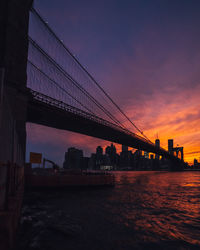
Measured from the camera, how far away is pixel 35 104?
85.9ft

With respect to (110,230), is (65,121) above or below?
above

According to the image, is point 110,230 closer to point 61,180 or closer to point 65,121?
point 61,180

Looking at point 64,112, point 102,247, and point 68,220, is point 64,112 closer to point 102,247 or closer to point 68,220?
point 68,220

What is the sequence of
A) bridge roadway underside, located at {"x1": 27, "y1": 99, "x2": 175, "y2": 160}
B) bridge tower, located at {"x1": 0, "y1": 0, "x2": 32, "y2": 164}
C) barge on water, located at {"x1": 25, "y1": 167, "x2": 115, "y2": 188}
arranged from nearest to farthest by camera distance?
bridge tower, located at {"x1": 0, "y1": 0, "x2": 32, "y2": 164}, barge on water, located at {"x1": 25, "y1": 167, "x2": 115, "y2": 188}, bridge roadway underside, located at {"x1": 27, "y1": 99, "x2": 175, "y2": 160}

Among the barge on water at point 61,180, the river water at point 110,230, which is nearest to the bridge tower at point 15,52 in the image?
the barge on water at point 61,180

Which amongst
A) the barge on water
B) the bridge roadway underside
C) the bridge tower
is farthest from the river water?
the bridge roadway underside

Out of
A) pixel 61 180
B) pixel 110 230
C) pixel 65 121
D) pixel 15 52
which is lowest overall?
pixel 61 180

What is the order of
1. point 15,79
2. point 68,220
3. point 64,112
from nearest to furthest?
point 68,220
point 15,79
point 64,112

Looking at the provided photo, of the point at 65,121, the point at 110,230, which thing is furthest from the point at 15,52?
the point at 110,230

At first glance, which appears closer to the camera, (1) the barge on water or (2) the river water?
(2) the river water

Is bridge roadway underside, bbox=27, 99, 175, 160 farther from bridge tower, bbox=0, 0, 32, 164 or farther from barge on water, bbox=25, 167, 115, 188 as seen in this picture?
barge on water, bbox=25, 167, 115, 188

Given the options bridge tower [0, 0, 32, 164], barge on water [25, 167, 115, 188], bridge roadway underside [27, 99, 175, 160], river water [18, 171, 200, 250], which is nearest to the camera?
river water [18, 171, 200, 250]

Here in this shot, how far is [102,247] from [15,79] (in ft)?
64.4

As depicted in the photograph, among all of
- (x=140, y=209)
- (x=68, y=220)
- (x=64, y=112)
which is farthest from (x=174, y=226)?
(x=64, y=112)
